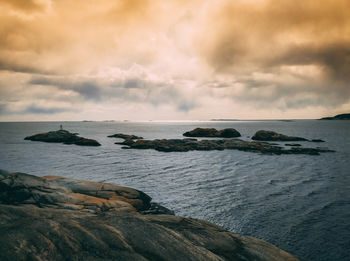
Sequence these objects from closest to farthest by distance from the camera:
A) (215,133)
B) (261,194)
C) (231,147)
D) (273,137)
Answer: (261,194), (231,147), (273,137), (215,133)

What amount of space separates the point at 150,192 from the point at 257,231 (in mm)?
9123

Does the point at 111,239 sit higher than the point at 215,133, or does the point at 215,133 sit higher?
the point at 215,133

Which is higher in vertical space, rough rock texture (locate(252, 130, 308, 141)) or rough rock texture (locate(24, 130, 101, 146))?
rough rock texture (locate(252, 130, 308, 141))

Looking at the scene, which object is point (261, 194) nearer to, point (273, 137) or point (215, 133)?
point (273, 137)

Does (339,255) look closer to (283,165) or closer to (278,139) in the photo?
(283,165)

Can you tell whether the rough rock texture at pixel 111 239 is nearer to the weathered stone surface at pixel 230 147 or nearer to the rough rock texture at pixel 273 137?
the weathered stone surface at pixel 230 147

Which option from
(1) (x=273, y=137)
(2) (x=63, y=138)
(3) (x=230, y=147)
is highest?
(1) (x=273, y=137)

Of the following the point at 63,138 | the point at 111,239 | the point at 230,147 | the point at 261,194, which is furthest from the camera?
the point at 63,138

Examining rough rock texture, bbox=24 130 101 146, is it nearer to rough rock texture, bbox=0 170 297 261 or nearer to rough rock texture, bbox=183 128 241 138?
rough rock texture, bbox=183 128 241 138

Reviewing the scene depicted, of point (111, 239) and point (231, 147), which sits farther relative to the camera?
point (231, 147)

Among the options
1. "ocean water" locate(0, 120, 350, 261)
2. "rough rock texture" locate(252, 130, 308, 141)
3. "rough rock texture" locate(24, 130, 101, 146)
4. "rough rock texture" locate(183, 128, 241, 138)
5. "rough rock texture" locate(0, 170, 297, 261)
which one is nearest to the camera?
"rough rock texture" locate(0, 170, 297, 261)

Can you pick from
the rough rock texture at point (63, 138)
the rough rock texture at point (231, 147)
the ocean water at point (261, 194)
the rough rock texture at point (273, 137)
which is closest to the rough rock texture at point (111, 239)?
the ocean water at point (261, 194)

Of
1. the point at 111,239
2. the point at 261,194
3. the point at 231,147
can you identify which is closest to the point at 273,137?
the point at 231,147

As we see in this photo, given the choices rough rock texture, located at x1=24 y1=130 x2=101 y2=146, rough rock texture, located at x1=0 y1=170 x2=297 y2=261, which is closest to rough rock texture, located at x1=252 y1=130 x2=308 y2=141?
rough rock texture, located at x1=24 y1=130 x2=101 y2=146
